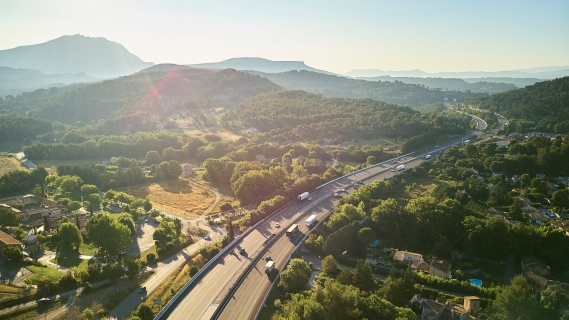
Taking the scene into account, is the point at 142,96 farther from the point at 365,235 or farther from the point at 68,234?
the point at 365,235

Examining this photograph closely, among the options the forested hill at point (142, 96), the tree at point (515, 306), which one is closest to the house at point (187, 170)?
the tree at point (515, 306)

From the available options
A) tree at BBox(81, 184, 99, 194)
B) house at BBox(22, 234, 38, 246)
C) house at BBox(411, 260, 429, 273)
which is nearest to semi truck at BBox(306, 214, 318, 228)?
house at BBox(411, 260, 429, 273)

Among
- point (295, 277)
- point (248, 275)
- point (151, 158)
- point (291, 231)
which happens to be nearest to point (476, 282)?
point (295, 277)

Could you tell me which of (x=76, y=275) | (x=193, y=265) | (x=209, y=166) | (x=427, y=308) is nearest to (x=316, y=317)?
(x=427, y=308)

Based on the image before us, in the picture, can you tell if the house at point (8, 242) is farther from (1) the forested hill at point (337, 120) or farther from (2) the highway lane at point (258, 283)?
(1) the forested hill at point (337, 120)

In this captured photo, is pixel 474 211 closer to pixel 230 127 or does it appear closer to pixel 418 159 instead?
pixel 418 159

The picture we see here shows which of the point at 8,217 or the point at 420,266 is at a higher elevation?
the point at 8,217

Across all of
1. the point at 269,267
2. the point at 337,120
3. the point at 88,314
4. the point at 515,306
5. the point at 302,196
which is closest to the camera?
the point at 515,306
